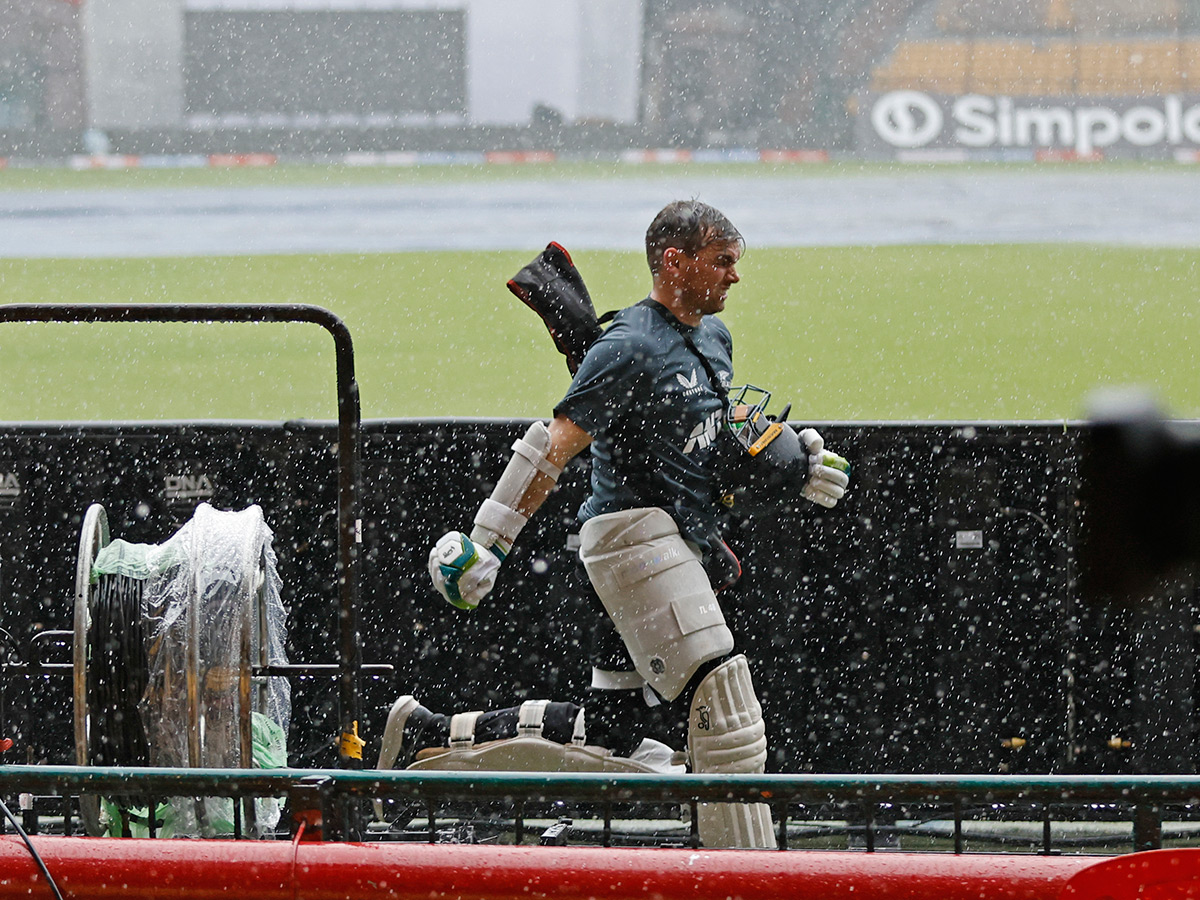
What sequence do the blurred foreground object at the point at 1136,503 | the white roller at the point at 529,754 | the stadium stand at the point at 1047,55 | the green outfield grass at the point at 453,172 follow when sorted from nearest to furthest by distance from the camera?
the white roller at the point at 529,754 < the blurred foreground object at the point at 1136,503 < the stadium stand at the point at 1047,55 < the green outfield grass at the point at 453,172

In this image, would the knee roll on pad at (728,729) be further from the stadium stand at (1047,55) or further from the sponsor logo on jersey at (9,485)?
the stadium stand at (1047,55)

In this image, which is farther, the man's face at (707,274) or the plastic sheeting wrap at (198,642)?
the man's face at (707,274)

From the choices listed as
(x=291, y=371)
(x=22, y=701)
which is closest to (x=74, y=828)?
(x=22, y=701)

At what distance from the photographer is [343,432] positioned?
3.17 meters

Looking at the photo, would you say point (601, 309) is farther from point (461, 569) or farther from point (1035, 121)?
point (461, 569)

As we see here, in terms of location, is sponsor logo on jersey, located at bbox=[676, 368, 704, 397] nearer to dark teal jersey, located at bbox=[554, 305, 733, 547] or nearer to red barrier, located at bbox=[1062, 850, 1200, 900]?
dark teal jersey, located at bbox=[554, 305, 733, 547]

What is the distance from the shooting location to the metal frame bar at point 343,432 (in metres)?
3.12

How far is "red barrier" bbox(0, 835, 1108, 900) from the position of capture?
213cm

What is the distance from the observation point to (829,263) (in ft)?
77.2

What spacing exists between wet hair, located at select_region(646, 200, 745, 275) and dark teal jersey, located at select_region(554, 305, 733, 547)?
17 centimetres

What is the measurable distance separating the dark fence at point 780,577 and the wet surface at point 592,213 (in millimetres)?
20022

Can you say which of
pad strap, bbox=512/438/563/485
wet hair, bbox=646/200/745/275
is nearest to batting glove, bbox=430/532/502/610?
pad strap, bbox=512/438/563/485

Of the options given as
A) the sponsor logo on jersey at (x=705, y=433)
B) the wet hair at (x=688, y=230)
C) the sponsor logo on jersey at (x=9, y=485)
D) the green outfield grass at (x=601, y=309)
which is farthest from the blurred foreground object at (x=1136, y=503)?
the green outfield grass at (x=601, y=309)

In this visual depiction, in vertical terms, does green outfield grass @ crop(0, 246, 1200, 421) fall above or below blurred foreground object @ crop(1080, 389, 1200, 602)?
above
